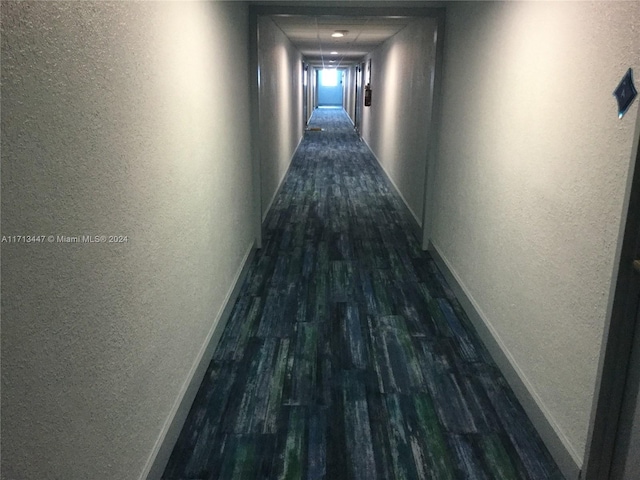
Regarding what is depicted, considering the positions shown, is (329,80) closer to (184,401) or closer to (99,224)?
(184,401)

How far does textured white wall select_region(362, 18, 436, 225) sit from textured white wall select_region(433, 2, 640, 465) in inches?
49.1

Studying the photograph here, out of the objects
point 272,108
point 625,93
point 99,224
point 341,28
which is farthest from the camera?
point 341,28

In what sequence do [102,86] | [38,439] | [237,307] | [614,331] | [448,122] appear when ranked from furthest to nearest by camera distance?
[448,122] → [237,307] → [614,331] → [102,86] → [38,439]

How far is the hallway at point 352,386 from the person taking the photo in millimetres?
2002

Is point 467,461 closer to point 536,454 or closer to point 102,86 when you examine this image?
point 536,454

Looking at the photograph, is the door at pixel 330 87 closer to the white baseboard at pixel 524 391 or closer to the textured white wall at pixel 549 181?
the textured white wall at pixel 549 181

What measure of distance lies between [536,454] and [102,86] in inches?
80.1

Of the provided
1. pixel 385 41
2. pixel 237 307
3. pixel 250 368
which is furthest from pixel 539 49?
pixel 385 41

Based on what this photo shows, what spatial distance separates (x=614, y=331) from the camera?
1638 millimetres

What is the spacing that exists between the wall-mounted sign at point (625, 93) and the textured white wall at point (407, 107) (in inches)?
103

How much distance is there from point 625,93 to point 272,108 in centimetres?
468

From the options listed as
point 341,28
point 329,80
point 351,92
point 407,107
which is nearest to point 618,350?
point 407,107

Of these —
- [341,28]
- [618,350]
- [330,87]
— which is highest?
[341,28]

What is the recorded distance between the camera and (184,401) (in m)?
2.21
